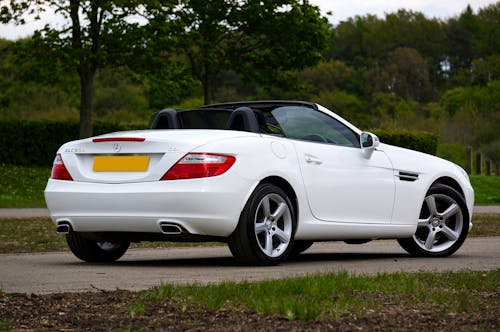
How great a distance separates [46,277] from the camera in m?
8.59

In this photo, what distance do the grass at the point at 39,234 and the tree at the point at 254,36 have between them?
22.5m

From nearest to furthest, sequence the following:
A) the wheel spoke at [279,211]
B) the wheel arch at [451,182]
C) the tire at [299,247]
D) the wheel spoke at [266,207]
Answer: the wheel spoke at [266,207]
the wheel spoke at [279,211]
the tire at [299,247]
the wheel arch at [451,182]

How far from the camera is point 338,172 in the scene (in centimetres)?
1006

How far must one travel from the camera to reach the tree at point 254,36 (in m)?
41.5

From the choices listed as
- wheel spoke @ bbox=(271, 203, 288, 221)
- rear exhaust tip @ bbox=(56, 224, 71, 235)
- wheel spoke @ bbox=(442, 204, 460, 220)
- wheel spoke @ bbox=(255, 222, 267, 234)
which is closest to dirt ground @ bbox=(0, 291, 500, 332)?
wheel spoke @ bbox=(255, 222, 267, 234)

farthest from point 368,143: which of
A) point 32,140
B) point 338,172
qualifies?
point 32,140

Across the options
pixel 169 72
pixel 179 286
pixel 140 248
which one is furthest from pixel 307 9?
pixel 179 286

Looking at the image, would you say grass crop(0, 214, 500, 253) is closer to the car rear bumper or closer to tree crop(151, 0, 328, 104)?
the car rear bumper

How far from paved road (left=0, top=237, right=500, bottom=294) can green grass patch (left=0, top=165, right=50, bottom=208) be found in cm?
1531

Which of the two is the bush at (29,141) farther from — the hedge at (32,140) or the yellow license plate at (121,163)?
the yellow license plate at (121,163)

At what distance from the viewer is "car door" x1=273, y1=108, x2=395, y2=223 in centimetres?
980

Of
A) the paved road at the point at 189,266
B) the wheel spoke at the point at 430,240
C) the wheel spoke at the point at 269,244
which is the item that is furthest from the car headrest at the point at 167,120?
the wheel spoke at the point at 430,240

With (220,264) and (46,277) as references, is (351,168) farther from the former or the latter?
(46,277)

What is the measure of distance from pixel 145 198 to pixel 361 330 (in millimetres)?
3838
